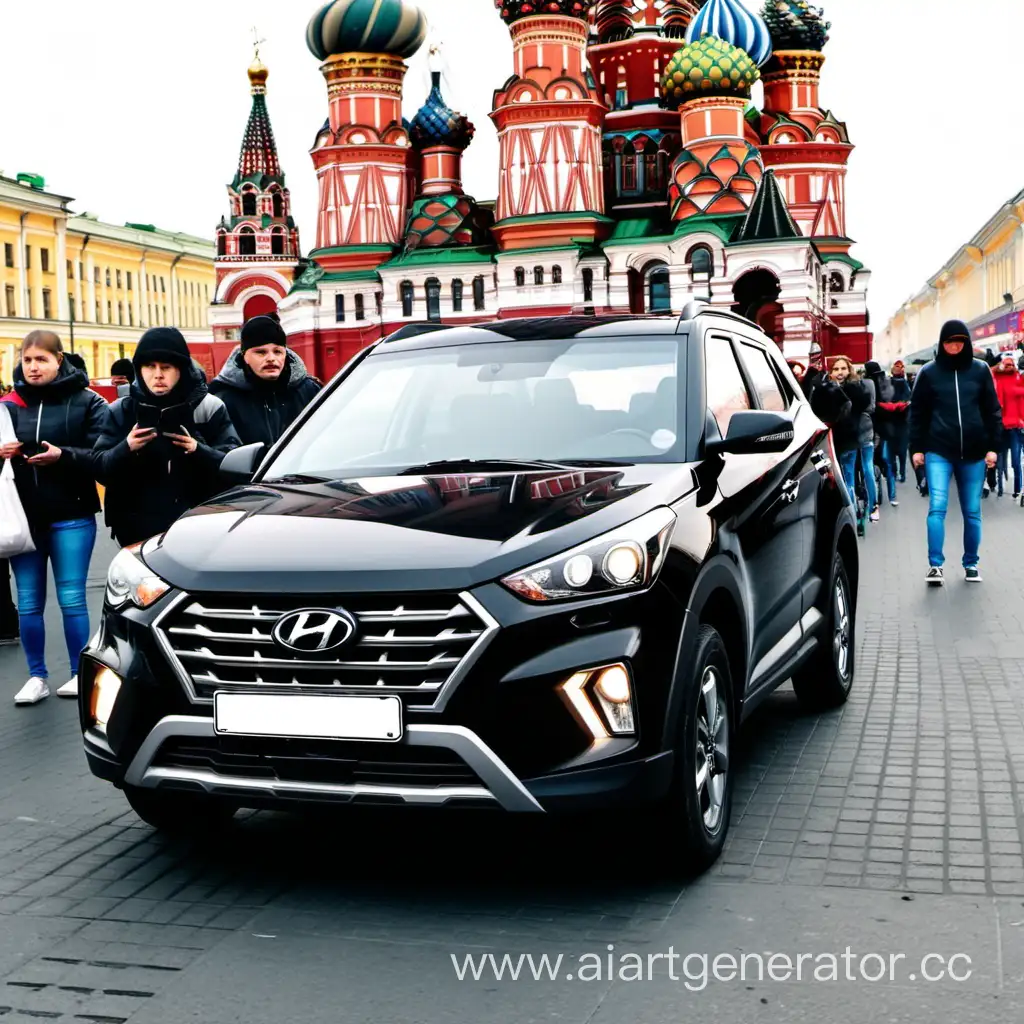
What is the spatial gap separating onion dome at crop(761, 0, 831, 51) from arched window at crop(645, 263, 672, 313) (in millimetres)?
17718

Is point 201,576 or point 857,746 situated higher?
point 201,576

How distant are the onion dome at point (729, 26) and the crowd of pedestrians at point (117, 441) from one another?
227ft

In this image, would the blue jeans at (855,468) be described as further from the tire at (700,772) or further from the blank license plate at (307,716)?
the blank license plate at (307,716)

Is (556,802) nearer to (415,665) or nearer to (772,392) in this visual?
(415,665)

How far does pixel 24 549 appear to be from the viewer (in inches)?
302

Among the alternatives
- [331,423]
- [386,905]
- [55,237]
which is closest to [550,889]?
[386,905]

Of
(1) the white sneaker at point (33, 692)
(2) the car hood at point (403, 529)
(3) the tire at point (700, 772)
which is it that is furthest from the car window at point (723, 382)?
(1) the white sneaker at point (33, 692)

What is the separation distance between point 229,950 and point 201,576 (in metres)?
1.03

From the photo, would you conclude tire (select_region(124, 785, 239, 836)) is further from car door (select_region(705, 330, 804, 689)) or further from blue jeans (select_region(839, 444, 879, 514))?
blue jeans (select_region(839, 444, 879, 514))

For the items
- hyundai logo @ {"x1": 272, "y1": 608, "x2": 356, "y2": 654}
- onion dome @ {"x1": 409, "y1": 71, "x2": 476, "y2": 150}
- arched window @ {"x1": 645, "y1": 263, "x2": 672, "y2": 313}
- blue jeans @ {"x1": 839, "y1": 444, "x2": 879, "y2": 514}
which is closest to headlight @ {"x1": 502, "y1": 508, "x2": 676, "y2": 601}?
hyundai logo @ {"x1": 272, "y1": 608, "x2": 356, "y2": 654}

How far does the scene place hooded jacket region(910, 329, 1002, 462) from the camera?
37.8 ft

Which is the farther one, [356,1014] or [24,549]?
[24,549]

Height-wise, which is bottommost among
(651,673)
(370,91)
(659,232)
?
(651,673)

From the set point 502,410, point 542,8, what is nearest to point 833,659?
point 502,410
